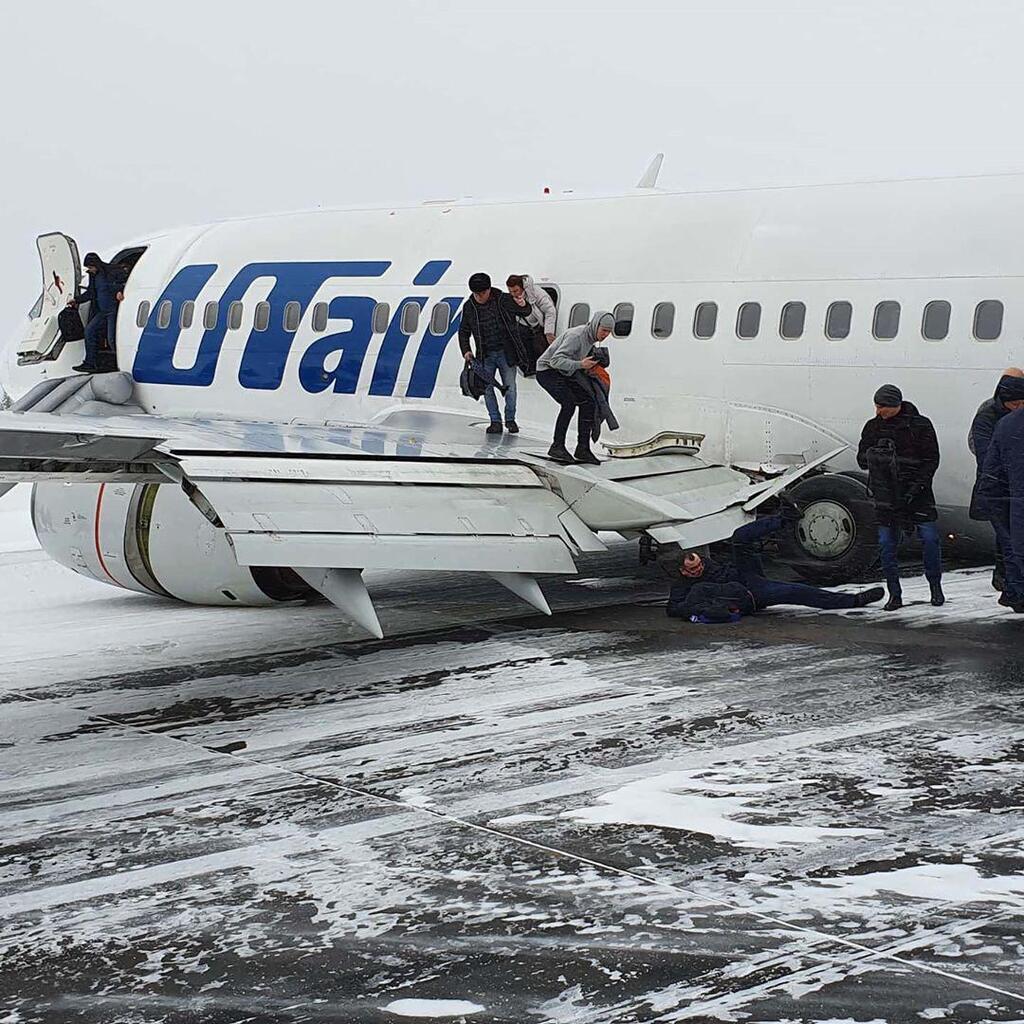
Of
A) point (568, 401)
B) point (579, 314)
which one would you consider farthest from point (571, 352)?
point (579, 314)

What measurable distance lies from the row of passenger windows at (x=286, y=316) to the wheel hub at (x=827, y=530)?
13.8ft

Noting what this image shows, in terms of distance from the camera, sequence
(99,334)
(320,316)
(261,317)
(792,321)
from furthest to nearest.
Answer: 1. (99,334)
2. (261,317)
3. (320,316)
4. (792,321)

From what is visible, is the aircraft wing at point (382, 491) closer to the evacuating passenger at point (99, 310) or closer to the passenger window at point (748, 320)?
the passenger window at point (748, 320)

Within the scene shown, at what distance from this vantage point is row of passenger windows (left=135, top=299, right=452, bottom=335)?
15758 millimetres

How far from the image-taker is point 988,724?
9.07 m

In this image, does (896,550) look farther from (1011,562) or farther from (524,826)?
(524,826)

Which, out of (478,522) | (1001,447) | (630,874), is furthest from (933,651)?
(630,874)

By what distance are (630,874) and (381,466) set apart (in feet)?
18.2

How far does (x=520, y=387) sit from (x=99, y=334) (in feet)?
18.5

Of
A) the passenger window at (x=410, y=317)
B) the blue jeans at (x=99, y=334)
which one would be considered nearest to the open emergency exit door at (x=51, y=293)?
the blue jeans at (x=99, y=334)

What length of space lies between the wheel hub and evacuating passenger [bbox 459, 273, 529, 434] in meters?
2.99

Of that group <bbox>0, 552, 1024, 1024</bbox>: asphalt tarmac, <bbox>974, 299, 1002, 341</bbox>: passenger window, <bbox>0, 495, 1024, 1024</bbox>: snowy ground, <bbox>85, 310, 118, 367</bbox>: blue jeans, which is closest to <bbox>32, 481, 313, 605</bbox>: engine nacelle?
<bbox>0, 495, 1024, 1024</bbox>: snowy ground

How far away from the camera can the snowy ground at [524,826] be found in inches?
220

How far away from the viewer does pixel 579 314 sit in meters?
15.1
